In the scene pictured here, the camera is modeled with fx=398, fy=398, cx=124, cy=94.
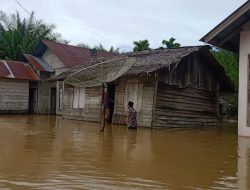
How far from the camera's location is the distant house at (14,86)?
2548 centimetres

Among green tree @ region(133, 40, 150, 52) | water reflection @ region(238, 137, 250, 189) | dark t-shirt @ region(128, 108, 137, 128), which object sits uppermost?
green tree @ region(133, 40, 150, 52)

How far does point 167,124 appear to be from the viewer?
17.1 metres

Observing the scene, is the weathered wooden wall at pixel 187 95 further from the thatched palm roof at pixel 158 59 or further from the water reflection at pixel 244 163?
the water reflection at pixel 244 163

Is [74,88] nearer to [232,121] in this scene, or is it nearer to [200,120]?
[200,120]

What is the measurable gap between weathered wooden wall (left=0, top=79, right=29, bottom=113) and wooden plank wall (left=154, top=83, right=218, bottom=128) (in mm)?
12544

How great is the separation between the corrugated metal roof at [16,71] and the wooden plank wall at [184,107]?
1224cm

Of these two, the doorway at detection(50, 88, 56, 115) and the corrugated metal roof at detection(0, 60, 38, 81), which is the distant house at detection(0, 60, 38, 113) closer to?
the corrugated metal roof at detection(0, 60, 38, 81)

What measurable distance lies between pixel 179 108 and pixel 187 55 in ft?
8.01

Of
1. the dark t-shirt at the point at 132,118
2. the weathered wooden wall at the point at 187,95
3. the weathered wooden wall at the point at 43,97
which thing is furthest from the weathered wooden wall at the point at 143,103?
the weathered wooden wall at the point at 43,97

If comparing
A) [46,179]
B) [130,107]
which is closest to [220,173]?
[46,179]

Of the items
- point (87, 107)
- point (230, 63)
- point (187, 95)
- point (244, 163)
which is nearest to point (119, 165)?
point (244, 163)

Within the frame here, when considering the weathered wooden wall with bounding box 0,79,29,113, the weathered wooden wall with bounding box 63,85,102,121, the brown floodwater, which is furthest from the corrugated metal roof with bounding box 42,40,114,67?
the brown floodwater

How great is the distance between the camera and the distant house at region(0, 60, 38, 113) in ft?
83.6

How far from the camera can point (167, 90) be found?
17.2m
